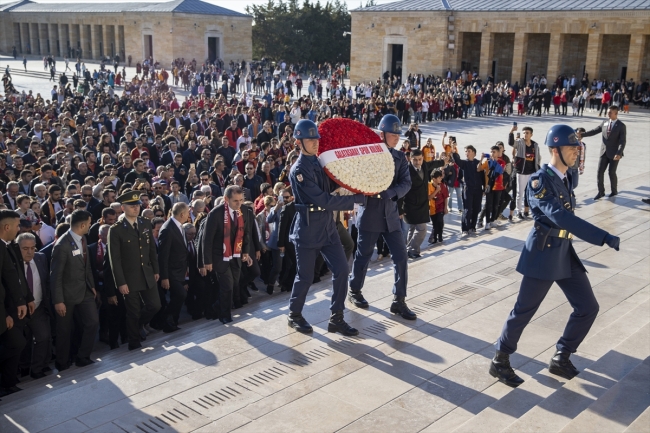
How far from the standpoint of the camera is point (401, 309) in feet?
20.7

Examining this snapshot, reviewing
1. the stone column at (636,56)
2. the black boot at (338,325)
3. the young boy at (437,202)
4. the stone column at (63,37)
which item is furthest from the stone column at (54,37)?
the black boot at (338,325)

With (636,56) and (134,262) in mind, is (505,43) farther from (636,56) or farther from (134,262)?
(134,262)

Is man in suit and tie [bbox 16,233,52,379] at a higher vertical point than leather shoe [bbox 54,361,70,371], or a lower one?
higher

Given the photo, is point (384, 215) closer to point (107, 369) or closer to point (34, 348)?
point (107, 369)

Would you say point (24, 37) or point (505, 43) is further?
point (24, 37)

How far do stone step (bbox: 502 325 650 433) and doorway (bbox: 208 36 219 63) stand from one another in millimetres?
54117

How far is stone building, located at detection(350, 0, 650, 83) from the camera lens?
36.8 meters

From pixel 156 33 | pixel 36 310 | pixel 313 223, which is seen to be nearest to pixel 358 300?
pixel 313 223

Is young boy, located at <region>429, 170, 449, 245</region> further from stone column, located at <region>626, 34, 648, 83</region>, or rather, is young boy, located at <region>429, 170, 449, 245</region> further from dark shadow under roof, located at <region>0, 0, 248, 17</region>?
dark shadow under roof, located at <region>0, 0, 248, 17</region>

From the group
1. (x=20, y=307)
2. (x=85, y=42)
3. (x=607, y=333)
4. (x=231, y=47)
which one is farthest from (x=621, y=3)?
(x=85, y=42)

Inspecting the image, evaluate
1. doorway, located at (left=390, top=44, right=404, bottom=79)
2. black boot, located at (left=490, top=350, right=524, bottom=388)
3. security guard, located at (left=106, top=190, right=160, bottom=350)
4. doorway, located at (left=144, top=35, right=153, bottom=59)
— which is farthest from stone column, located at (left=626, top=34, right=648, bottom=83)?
doorway, located at (left=144, top=35, right=153, bottom=59)

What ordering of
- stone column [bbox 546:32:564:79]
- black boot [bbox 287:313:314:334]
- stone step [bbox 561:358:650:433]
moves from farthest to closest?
stone column [bbox 546:32:564:79] < black boot [bbox 287:313:314:334] < stone step [bbox 561:358:650:433]

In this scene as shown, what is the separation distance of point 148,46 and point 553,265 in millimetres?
57079

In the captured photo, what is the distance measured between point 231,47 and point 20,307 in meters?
54.3
